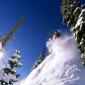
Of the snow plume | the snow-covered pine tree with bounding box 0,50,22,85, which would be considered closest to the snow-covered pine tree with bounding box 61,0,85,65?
the snow plume

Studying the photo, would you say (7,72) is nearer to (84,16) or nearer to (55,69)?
(55,69)

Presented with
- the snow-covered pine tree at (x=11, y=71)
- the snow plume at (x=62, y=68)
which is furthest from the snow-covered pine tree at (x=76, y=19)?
the snow-covered pine tree at (x=11, y=71)

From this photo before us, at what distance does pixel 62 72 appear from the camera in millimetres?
32500

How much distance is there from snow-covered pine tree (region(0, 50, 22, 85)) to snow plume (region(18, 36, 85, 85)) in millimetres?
2463

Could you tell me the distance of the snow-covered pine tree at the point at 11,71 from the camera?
121 ft

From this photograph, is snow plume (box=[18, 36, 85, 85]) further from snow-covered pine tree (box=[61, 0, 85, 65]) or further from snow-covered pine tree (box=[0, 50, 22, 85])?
snow-covered pine tree (box=[0, 50, 22, 85])

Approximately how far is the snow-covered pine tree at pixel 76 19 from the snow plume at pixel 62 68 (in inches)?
59.7

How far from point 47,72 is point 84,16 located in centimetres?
964

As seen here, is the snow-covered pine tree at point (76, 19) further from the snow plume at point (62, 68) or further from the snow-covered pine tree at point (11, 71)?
the snow-covered pine tree at point (11, 71)

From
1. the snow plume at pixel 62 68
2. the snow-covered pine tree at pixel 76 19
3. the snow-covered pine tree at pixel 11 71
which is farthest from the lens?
the snow-covered pine tree at pixel 11 71

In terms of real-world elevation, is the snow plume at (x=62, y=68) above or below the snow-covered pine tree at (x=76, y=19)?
below

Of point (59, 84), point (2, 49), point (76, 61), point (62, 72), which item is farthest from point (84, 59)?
point (2, 49)

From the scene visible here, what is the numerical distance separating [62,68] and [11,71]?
32.3ft

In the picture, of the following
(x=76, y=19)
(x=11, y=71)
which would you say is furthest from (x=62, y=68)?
(x=11, y=71)
